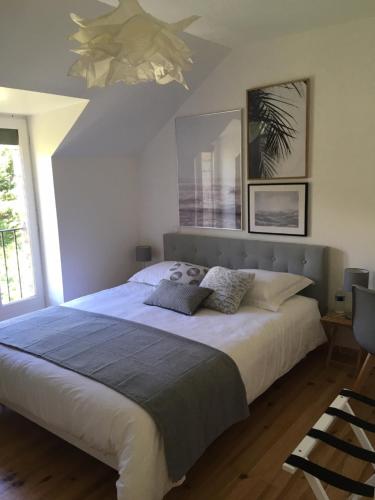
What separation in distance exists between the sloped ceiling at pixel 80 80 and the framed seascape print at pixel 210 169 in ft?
1.14

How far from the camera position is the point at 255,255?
11.9 feet

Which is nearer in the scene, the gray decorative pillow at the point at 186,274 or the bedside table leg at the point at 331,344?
the bedside table leg at the point at 331,344

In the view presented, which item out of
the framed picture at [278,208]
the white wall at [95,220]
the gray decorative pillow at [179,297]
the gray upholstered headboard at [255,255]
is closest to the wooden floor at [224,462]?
the gray decorative pillow at [179,297]

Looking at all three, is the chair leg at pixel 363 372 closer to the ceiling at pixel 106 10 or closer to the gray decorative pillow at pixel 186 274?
the gray decorative pillow at pixel 186 274

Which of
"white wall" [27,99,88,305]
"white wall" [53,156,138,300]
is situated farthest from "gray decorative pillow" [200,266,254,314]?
"white wall" [27,99,88,305]

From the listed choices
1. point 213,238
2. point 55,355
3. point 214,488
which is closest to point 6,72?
point 55,355

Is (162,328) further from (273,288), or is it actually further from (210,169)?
(210,169)

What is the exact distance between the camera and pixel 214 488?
2.03 m

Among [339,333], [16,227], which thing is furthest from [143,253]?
[339,333]

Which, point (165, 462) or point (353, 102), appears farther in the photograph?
point (353, 102)

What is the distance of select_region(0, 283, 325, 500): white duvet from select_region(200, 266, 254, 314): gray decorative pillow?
0.23 ft

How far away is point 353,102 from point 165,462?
2.72 metres

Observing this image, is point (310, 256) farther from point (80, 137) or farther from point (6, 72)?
point (6, 72)

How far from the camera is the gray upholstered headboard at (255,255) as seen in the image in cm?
329
